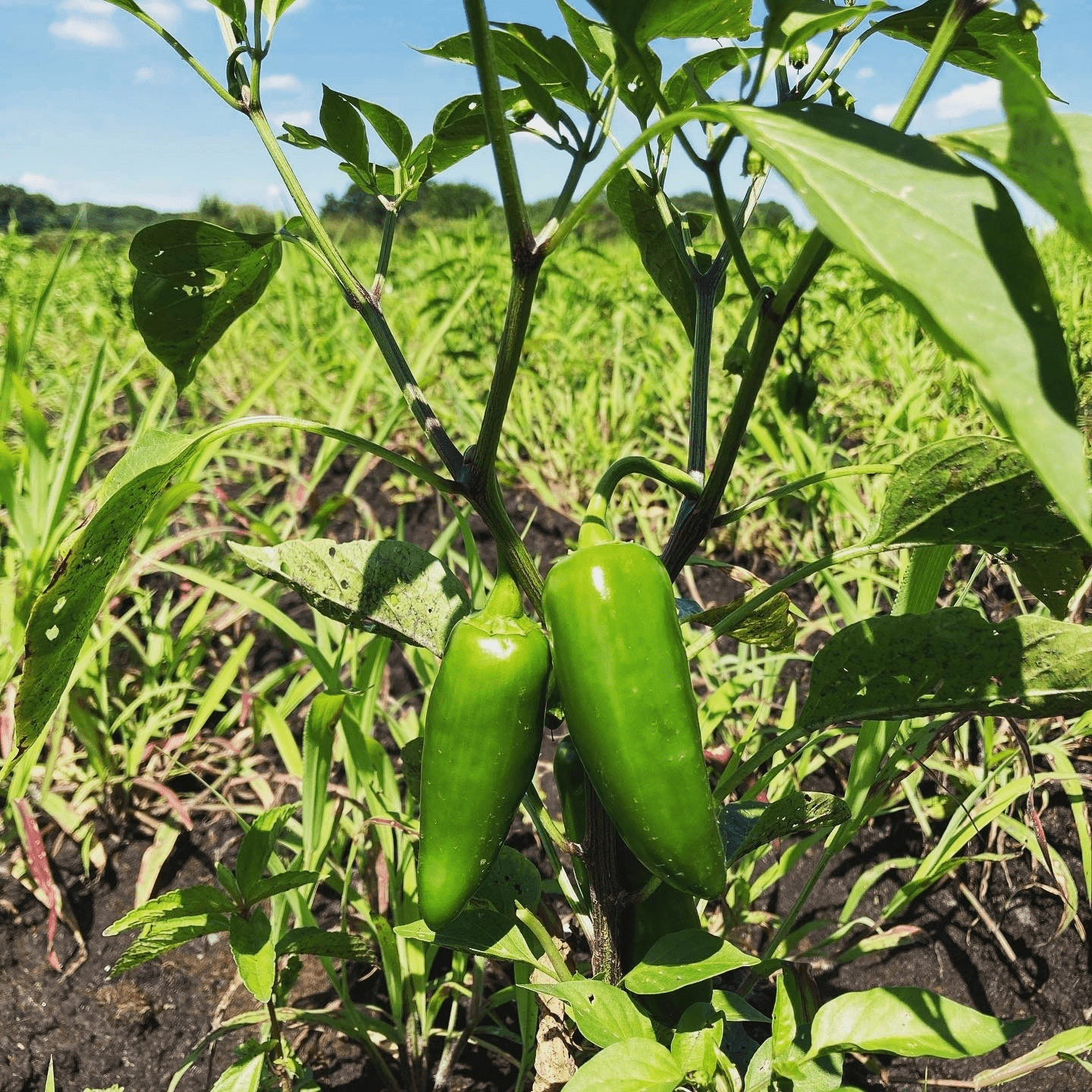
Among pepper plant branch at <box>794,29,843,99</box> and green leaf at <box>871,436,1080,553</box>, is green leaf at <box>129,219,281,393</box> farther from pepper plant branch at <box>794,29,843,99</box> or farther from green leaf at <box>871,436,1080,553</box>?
green leaf at <box>871,436,1080,553</box>

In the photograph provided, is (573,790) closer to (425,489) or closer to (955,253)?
(955,253)

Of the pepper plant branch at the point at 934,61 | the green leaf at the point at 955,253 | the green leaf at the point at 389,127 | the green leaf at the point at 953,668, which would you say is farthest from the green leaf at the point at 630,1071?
the green leaf at the point at 389,127

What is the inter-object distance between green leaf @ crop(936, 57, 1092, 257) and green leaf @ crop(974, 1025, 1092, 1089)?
0.71 metres

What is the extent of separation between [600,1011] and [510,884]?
21 cm

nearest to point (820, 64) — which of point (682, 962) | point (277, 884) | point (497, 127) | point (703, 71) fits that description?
point (703, 71)

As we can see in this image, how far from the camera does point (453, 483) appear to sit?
631 millimetres

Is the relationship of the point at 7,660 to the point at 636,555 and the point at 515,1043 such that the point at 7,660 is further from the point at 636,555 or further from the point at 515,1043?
the point at 636,555

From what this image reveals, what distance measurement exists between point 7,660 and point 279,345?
2.53 metres

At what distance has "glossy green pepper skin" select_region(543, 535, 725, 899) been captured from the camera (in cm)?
59

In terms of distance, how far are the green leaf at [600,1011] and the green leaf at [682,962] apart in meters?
0.02

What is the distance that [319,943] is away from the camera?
86 centimetres

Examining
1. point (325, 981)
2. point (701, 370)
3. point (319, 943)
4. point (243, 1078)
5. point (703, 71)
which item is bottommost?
point (325, 981)

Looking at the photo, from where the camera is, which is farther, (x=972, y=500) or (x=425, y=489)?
(x=425, y=489)

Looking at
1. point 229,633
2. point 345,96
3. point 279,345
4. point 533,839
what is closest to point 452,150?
point 345,96
